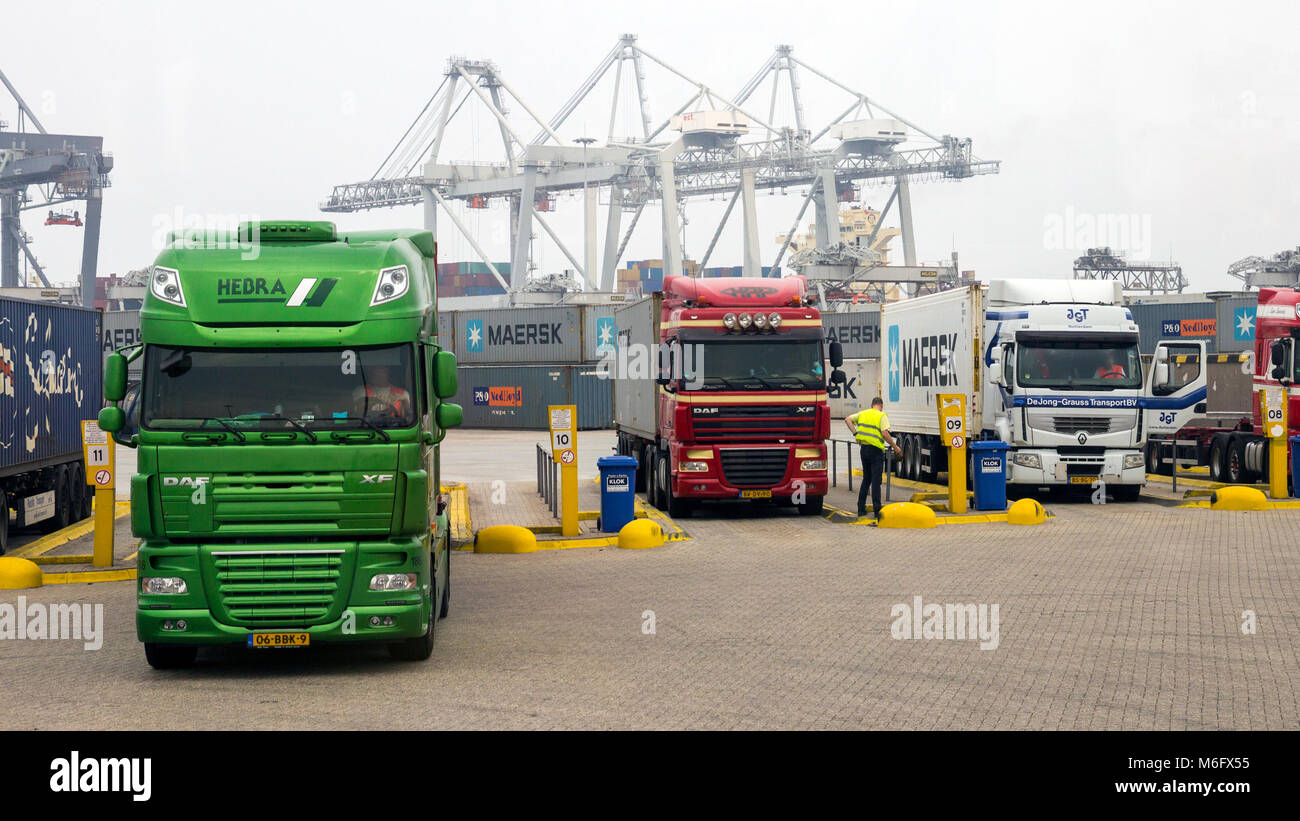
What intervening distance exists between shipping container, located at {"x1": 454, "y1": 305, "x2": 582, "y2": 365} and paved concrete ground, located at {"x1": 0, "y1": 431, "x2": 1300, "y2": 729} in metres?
36.0

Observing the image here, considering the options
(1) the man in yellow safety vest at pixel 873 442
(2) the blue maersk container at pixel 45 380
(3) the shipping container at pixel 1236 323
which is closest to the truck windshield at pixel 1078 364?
(1) the man in yellow safety vest at pixel 873 442

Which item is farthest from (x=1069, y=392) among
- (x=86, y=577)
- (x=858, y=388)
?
(x=858, y=388)

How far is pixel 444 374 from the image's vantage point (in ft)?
34.1

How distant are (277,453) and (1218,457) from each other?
73.4ft

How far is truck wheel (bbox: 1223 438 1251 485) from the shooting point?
26.6 metres

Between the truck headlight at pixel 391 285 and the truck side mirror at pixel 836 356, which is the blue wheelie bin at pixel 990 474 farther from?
the truck headlight at pixel 391 285

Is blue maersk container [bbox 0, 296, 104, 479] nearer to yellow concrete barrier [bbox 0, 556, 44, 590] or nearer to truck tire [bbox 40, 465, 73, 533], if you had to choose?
truck tire [bbox 40, 465, 73, 533]

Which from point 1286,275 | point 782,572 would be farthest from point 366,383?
point 1286,275

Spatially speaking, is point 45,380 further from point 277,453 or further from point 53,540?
point 277,453

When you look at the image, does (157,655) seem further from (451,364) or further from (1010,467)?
(1010,467)

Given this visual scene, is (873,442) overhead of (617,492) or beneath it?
overhead

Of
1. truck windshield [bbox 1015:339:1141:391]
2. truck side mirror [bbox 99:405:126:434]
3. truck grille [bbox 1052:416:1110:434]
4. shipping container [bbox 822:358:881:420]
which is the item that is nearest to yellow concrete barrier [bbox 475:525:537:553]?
truck side mirror [bbox 99:405:126:434]
